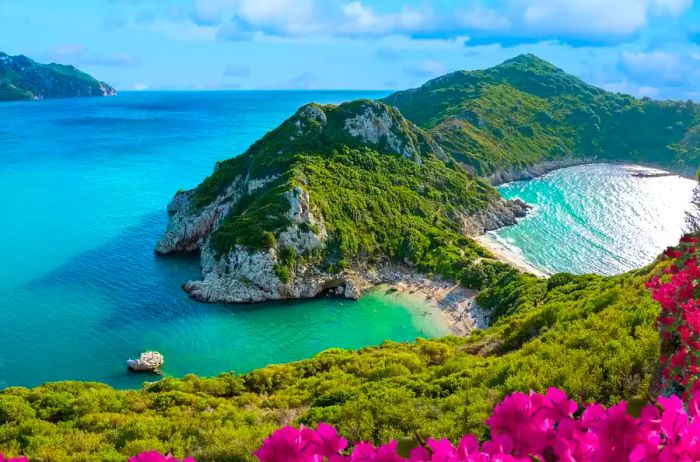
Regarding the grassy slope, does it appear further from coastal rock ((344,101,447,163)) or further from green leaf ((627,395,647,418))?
coastal rock ((344,101,447,163))

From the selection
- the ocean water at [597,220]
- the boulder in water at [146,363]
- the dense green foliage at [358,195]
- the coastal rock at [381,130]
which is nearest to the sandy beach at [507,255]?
the ocean water at [597,220]

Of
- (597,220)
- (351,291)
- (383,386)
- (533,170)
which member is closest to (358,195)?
(351,291)

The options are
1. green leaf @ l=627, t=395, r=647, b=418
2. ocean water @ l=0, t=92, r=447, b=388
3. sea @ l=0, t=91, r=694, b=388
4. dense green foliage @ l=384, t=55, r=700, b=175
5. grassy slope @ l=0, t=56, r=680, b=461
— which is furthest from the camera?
dense green foliage @ l=384, t=55, r=700, b=175

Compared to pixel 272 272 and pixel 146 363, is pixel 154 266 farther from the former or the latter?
pixel 146 363

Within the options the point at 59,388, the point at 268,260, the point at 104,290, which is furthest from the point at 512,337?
the point at 104,290

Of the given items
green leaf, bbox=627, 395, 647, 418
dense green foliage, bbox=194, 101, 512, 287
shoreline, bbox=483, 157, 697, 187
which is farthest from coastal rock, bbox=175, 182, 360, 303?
shoreline, bbox=483, 157, 697, 187

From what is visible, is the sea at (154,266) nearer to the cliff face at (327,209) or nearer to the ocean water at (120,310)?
the ocean water at (120,310)

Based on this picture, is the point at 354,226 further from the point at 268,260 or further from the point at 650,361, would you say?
the point at 650,361

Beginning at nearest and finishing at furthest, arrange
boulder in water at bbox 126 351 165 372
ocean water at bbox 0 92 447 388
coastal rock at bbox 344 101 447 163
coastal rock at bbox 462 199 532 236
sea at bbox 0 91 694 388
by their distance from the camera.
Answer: boulder in water at bbox 126 351 165 372 < ocean water at bbox 0 92 447 388 < sea at bbox 0 91 694 388 < coastal rock at bbox 462 199 532 236 < coastal rock at bbox 344 101 447 163
